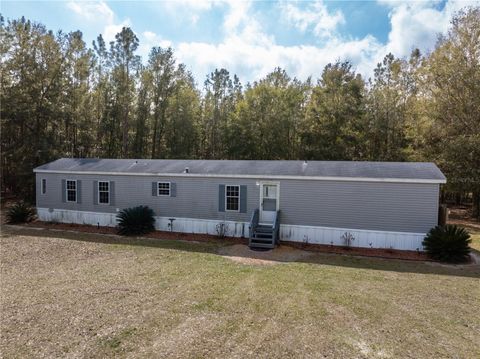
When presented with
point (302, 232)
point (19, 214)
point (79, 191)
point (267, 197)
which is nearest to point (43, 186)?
point (19, 214)

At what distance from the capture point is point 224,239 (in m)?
13.0

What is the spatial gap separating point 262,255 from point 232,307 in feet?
15.1

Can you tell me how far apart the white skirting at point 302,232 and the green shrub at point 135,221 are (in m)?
0.50

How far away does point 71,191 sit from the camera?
15.9 meters

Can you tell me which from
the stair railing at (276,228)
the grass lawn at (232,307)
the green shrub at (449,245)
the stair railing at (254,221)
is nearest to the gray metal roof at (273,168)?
the stair railing at (254,221)

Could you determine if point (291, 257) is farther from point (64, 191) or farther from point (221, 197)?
point (64, 191)

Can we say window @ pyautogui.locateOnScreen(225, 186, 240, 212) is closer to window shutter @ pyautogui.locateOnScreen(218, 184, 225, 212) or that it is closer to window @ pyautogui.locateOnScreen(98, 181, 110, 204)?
window shutter @ pyautogui.locateOnScreen(218, 184, 225, 212)

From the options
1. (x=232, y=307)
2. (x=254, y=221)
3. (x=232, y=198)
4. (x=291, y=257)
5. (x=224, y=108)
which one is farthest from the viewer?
(x=224, y=108)

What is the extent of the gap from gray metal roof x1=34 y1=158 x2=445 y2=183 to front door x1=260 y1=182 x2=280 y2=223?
1.86ft

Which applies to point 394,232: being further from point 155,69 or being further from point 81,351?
point 155,69

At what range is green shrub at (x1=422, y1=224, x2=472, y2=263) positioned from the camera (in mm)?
10195

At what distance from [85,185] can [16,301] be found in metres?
9.63

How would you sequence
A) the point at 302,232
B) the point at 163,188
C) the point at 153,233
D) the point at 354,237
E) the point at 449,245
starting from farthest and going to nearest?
the point at 163,188
the point at 153,233
the point at 302,232
the point at 354,237
the point at 449,245

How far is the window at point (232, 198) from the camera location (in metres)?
13.2
